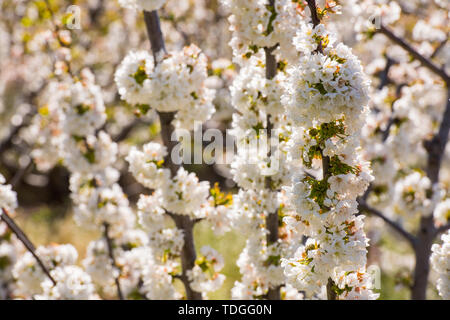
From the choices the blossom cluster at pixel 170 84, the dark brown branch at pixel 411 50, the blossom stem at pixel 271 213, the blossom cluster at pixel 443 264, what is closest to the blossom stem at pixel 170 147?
the blossom cluster at pixel 170 84

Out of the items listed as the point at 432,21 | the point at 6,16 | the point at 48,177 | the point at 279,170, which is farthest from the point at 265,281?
the point at 48,177

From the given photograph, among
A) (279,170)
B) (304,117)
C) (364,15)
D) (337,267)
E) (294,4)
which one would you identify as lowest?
(337,267)

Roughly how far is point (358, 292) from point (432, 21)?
3978mm

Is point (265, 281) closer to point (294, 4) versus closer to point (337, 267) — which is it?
point (337, 267)

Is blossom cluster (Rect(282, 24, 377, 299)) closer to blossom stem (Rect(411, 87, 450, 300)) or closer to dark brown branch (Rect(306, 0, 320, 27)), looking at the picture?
dark brown branch (Rect(306, 0, 320, 27))

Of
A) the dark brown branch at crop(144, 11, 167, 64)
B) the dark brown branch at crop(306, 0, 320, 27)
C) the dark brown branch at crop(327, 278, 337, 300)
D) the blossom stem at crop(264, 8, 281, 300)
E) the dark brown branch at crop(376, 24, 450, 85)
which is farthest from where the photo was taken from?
the dark brown branch at crop(376, 24, 450, 85)

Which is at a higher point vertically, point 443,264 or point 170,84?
point 170,84

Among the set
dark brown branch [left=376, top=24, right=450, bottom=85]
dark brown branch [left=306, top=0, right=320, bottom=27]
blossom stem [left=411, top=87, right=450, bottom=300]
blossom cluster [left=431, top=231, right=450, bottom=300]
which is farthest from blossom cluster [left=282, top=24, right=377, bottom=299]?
blossom stem [left=411, top=87, right=450, bottom=300]

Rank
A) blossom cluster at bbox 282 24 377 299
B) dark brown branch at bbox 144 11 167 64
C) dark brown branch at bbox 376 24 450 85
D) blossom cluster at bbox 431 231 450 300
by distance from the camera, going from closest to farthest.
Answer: blossom cluster at bbox 282 24 377 299 → blossom cluster at bbox 431 231 450 300 → dark brown branch at bbox 144 11 167 64 → dark brown branch at bbox 376 24 450 85

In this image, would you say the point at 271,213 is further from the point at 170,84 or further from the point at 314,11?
the point at 314,11

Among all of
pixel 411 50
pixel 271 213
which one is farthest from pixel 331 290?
pixel 411 50

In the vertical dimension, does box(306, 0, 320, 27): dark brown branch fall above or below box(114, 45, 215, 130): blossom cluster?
above

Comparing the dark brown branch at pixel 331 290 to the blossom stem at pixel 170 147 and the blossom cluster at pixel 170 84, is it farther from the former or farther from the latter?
the blossom cluster at pixel 170 84
